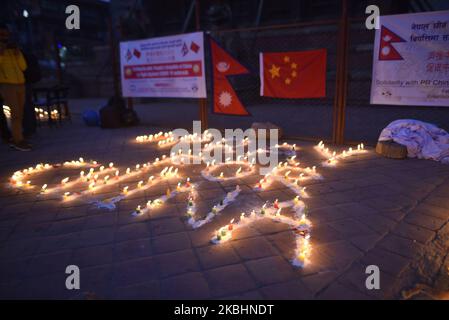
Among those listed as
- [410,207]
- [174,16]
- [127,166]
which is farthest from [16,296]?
[174,16]

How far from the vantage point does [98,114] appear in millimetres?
10750

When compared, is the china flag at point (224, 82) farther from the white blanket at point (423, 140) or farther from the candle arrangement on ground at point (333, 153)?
the white blanket at point (423, 140)

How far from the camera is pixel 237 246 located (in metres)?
3.29

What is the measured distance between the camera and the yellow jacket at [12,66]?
7027 mm

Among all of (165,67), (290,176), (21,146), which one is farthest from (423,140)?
(21,146)

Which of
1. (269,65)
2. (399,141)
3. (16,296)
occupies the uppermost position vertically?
(269,65)

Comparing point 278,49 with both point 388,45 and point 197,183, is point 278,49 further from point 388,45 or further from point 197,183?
point 197,183

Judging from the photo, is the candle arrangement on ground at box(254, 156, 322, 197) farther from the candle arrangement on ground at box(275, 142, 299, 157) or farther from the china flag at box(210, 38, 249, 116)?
the china flag at box(210, 38, 249, 116)

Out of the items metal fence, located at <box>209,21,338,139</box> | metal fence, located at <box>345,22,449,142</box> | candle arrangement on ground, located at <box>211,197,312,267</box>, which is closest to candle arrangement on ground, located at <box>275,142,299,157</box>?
metal fence, located at <box>345,22,449,142</box>

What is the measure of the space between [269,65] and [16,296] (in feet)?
21.3

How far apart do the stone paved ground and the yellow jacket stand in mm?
3075

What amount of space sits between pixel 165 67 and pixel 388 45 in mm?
5373

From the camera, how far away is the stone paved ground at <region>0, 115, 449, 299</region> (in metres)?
2.67

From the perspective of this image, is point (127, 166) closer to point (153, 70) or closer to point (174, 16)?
point (153, 70)
